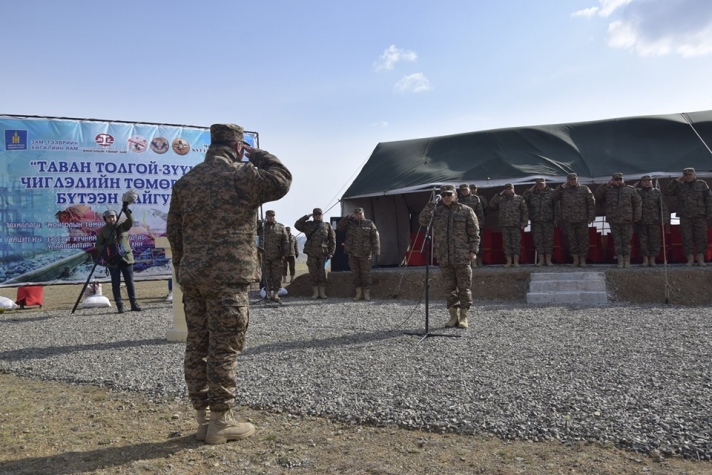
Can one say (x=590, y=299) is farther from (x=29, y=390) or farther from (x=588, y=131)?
(x=29, y=390)

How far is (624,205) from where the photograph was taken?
11484mm

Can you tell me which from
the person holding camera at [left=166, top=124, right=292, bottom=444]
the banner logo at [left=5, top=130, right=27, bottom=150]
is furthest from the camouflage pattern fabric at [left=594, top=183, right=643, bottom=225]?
the banner logo at [left=5, top=130, right=27, bottom=150]

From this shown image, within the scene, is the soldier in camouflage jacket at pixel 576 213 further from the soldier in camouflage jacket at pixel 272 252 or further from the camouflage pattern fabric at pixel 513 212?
the soldier in camouflage jacket at pixel 272 252

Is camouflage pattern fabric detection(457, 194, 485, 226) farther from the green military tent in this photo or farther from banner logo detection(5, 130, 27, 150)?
banner logo detection(5, 130, 27, 150)

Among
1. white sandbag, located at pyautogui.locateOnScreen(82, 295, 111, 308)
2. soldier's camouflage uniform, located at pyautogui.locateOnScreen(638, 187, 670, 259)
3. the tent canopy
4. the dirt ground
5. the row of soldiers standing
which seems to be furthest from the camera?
the tent canopy

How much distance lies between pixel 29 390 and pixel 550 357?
4.80 metres

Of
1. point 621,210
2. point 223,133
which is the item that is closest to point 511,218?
point 621,210

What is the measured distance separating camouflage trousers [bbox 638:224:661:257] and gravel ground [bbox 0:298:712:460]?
9.00ft

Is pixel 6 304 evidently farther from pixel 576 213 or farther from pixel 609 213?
pixel 609 213

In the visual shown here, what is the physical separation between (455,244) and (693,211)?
6413 mm

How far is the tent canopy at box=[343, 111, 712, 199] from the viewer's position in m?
13.4

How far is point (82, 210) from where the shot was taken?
12.2 metres

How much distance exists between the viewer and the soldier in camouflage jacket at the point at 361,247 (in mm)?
12414

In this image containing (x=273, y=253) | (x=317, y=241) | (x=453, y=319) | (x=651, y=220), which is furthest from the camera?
(x=317, y=241)
